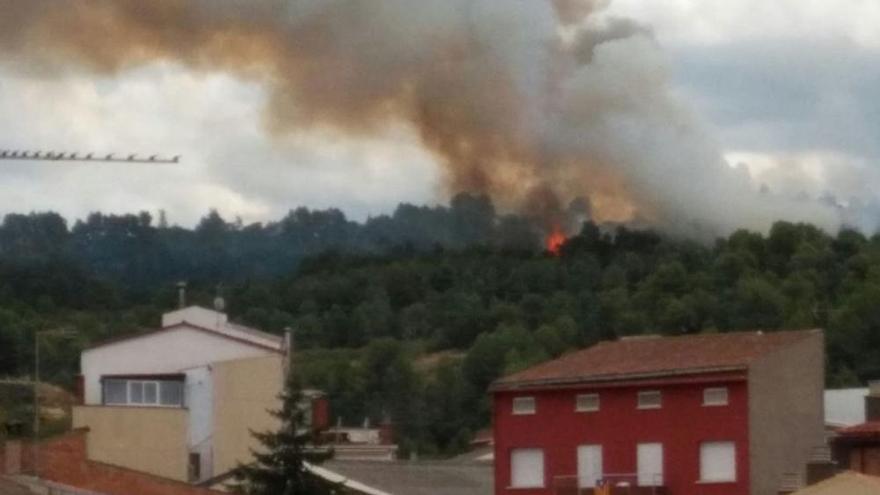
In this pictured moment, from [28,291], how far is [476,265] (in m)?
26.6

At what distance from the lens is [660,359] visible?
69188mm

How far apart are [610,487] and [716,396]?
3.35 meters

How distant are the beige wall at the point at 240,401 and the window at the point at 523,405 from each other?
6.97 m

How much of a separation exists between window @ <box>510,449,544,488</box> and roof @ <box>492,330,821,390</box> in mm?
1780

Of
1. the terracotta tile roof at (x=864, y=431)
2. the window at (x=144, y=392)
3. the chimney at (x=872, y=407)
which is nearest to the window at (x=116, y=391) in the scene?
the window at (x=144, y=392)

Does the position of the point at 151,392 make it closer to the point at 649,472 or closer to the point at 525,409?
the point at 525,409

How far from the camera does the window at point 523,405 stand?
231 ft

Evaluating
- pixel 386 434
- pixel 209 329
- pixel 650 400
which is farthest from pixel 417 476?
pixel 386 434

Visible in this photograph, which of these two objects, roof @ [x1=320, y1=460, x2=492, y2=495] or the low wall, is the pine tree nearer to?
the low wall

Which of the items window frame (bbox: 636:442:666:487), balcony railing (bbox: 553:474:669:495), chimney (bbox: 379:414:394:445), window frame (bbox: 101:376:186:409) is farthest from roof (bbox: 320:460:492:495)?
chimney (bbox: 379:414:394:445)

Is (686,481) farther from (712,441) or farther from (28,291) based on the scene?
(28,291)

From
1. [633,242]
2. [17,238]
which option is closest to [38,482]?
[633,242]

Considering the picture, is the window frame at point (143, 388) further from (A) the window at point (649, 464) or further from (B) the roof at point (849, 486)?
(B) the roof at point (849, 486)

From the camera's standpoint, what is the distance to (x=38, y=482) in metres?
56.8
